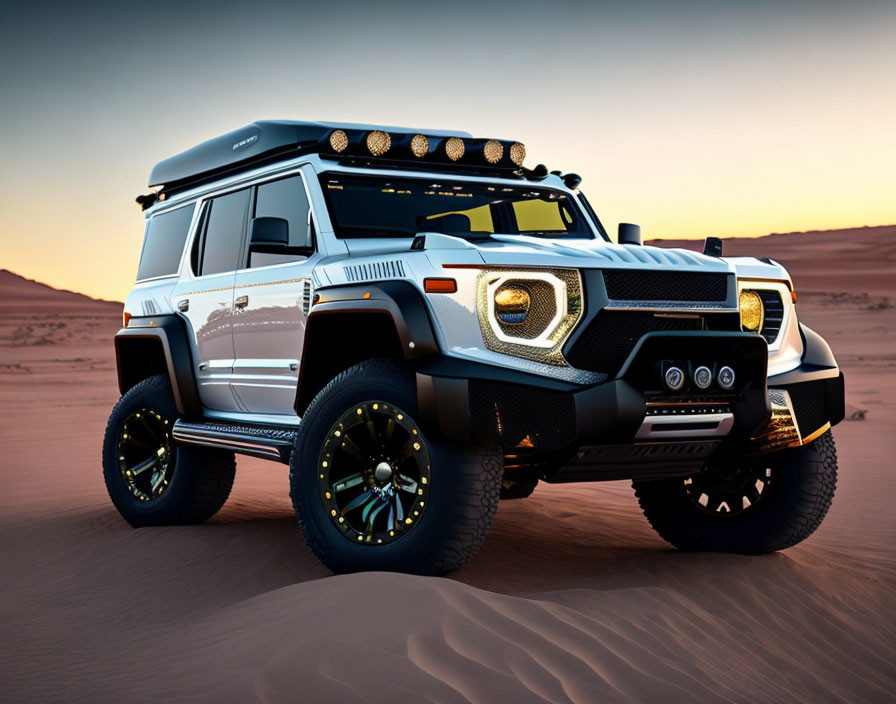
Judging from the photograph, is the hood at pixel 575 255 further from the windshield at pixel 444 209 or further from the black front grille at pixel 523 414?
the windshield at pixel 444 209

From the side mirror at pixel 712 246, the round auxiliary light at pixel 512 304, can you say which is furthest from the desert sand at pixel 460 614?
the side mirror at pixel 712 246

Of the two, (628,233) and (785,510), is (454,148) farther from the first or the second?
(785,510)

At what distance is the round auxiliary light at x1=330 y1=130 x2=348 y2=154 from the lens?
20.9 feet

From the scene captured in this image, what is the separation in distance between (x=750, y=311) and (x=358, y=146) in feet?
8.38

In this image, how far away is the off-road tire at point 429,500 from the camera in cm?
481

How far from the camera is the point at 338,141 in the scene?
6.37 metres

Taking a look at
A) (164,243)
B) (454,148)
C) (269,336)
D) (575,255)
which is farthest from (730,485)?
(164,243)

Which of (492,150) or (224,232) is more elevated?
(492,150)

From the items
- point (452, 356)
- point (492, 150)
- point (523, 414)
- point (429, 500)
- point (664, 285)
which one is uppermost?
point (492, 150)

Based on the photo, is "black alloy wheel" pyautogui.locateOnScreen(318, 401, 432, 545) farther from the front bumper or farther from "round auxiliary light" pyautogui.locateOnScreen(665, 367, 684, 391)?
"round auxiliary light" pyautogui.locateOnScreen(665, 367, 684, 391)

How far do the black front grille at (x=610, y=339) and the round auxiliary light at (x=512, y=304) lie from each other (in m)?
0.29

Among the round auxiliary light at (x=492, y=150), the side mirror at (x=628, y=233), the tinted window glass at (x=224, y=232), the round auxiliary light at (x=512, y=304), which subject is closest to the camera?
the round auxiliary light at (x=512, y=304)

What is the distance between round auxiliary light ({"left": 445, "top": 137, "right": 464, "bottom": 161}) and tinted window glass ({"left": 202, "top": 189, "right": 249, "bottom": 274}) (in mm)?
1513

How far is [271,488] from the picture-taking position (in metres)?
11.3
